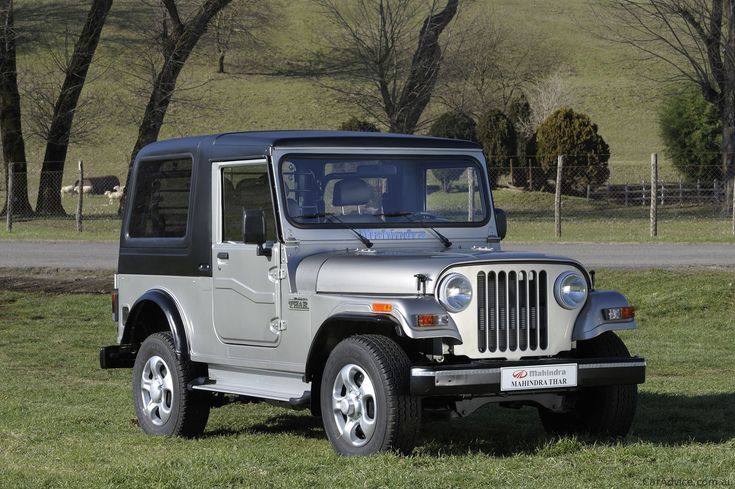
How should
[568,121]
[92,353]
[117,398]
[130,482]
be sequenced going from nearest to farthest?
1. [130,482]
2. [117,398]
3. [92,353]
4. [568,121]

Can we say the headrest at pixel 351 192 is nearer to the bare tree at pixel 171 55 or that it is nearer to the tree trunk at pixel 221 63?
the bare tree at pixel 171 55

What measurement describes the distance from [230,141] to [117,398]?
323 cm

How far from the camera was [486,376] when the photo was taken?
7434 mm

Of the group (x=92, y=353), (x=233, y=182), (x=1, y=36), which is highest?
(x=1, y=36)

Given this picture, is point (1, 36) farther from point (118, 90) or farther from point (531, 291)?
point (118, 90)

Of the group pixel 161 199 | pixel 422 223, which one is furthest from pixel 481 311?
pixel 161 199

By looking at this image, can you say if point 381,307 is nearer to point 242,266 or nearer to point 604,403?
point 242,266

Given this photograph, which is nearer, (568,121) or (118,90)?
(568,121)

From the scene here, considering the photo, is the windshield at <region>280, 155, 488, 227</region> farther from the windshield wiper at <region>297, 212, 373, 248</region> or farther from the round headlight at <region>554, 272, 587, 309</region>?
the round headlight at <region>554, 272, 587, 309</region>

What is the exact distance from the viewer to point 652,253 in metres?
23.5

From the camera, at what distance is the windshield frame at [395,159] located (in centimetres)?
863

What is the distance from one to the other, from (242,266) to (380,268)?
1.41 metres

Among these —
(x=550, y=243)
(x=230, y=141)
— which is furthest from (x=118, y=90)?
(x=230, y=141)

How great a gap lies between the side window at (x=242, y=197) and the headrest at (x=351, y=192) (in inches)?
18.1
